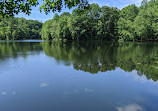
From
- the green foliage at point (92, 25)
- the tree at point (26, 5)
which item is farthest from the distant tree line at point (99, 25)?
the tree at point (26, 5)

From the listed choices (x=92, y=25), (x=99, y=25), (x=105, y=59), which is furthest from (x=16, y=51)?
(x=92, y=25)

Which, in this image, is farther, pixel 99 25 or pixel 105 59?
pixel 99 25

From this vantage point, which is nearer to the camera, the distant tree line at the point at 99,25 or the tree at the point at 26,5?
the tree at the point at 26,5

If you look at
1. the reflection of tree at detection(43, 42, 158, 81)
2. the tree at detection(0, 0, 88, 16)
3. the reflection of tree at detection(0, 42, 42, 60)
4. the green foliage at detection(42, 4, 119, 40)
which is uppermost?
the green foliage at detection(42, 4, 119, 40)

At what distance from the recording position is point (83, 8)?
7520mm

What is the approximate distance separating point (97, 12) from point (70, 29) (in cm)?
2092

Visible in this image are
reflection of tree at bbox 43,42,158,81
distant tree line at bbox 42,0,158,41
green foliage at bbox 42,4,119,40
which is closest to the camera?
reflection of tree at bbox 43,42,158,81

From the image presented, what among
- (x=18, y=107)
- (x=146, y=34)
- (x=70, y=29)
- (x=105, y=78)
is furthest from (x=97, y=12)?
(x=18, y=107)

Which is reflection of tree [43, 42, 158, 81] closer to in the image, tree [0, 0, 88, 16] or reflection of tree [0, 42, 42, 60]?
reflection of tree [0, 42, 42, 60]

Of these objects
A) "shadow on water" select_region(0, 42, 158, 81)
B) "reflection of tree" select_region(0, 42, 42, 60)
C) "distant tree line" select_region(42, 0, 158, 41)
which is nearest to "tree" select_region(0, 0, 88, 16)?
"shadow on water" select_region(0, 42, 158, 81)

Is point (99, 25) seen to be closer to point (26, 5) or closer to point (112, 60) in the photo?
point (112, 60)

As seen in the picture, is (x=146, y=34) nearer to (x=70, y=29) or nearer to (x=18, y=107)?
(x=70, y=29)

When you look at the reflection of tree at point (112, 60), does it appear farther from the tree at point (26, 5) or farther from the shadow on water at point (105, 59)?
the tree at point (26, 5)

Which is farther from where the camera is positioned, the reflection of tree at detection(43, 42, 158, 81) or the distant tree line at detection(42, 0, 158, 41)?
the distant tree line at detection(42, 0, 158, 41)
